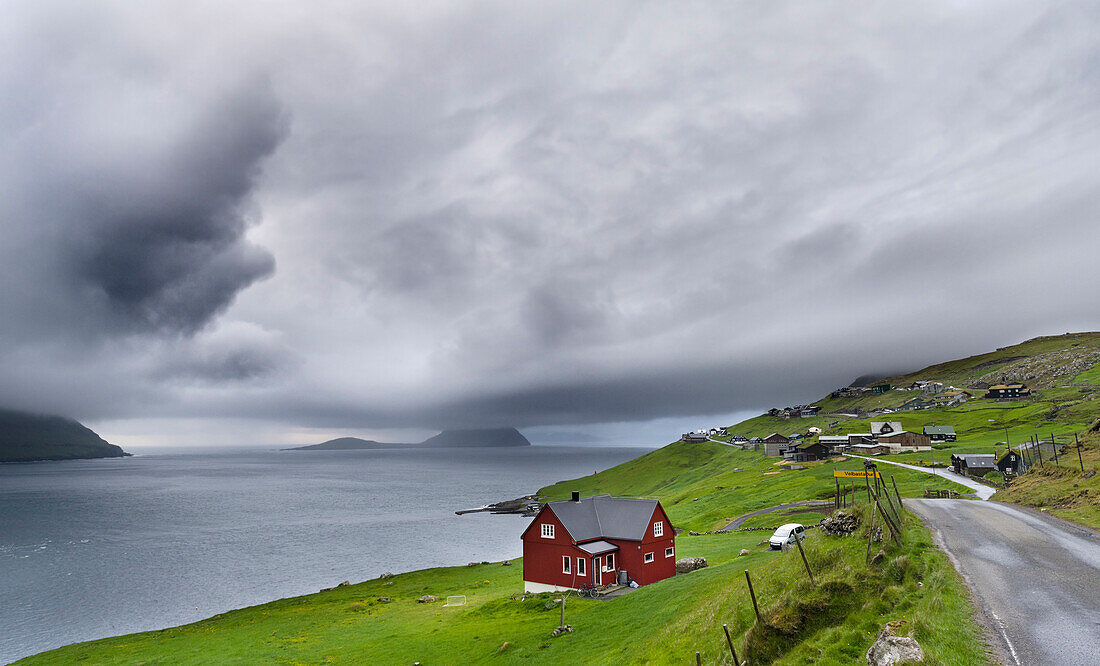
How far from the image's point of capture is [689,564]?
58.0 meters

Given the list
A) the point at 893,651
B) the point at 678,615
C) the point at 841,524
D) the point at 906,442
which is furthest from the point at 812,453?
the point at 893,651

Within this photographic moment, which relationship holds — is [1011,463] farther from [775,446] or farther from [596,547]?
[775,446]

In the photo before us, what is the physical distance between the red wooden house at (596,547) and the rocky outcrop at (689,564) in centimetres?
97

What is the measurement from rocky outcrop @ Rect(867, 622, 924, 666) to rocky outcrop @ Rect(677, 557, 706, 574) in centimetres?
4443

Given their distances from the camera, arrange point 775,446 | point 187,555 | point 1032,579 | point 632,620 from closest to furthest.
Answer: point 1032,579 < point 632,620 < point 187,555 < point 775,446

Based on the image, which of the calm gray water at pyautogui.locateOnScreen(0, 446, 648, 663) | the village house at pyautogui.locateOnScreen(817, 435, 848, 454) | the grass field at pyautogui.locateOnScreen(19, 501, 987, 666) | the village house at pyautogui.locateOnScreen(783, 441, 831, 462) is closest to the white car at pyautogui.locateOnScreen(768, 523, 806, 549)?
the grass field at pyautogui.locateOnScreen(19, 501, 987, 666)

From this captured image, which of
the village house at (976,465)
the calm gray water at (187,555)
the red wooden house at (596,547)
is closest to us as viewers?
the red wooden house at (596,547)

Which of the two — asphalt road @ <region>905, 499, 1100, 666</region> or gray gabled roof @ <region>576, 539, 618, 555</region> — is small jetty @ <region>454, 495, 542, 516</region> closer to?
gray gabled roof @ <region>576, 539, 618, 555</region>

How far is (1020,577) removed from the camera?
20641 millimetres

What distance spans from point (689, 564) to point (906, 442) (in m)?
112

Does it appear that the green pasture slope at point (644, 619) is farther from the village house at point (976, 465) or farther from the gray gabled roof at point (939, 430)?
the gray gabled roof at point (939, 430)

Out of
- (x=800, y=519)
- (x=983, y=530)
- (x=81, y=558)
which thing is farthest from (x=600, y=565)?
(x=81, y=558)

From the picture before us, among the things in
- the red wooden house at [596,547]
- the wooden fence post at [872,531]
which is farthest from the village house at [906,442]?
the wooden fence post at [872,531]

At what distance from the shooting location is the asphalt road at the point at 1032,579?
587 inches
